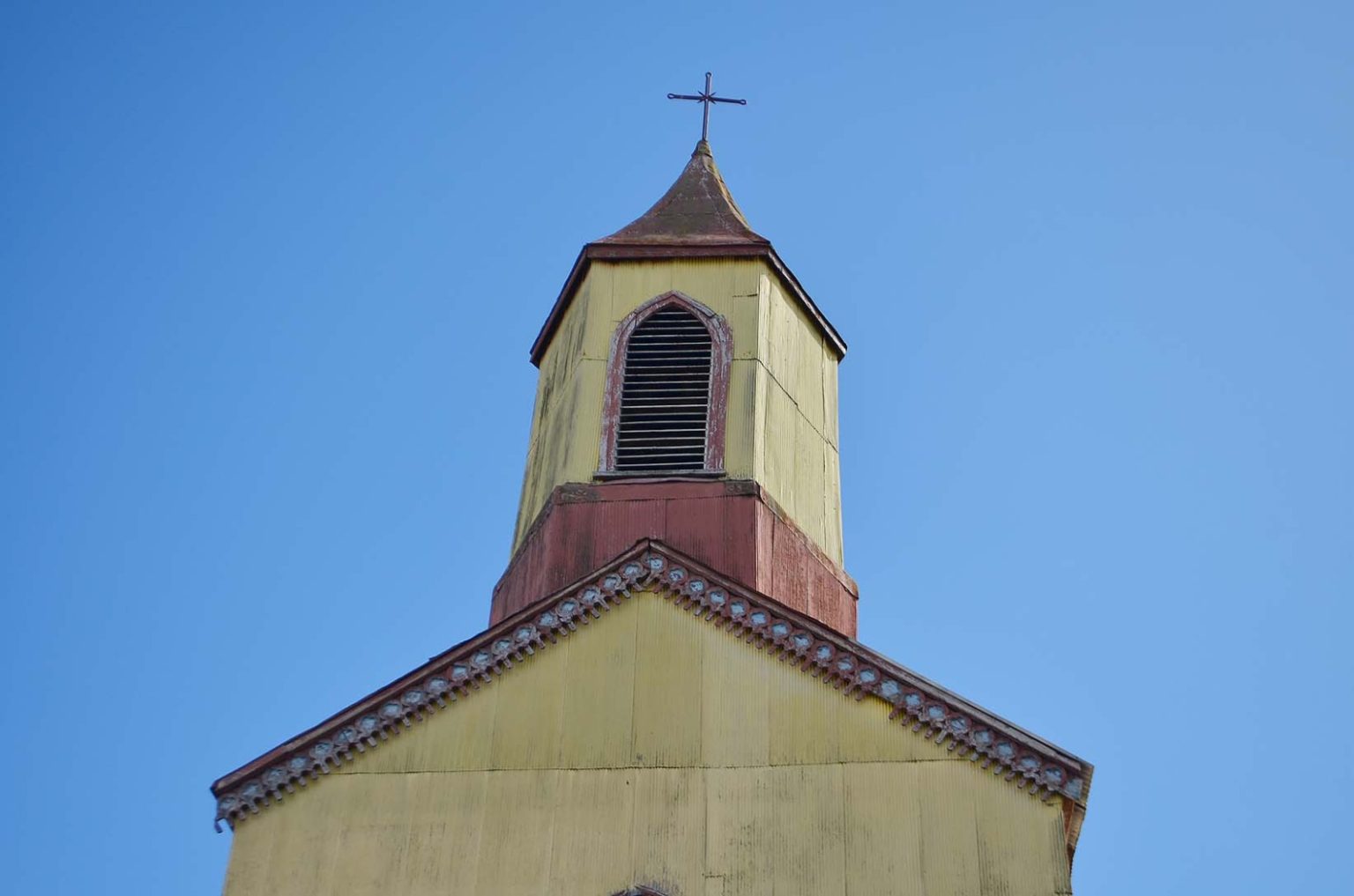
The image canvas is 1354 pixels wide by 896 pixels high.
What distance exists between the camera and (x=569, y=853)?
60.5 feet

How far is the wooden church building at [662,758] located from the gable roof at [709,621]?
0.02 m

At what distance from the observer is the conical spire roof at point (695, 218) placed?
25.8 metres

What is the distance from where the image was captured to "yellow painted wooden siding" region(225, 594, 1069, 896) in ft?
59.1

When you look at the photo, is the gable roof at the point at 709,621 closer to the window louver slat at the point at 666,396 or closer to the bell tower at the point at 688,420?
the bell tower at the point at 688,420

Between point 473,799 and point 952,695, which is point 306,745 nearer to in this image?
point 473,799

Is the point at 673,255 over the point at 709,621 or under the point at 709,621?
over

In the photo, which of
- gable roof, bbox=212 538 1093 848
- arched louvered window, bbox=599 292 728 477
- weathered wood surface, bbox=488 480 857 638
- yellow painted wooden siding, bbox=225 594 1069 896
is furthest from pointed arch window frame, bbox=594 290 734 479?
yellow painted wooden siding, bbox=225 594 1069 896

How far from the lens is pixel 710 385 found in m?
24.0

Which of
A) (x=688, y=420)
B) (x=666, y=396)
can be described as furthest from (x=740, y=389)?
(x=666, y=396)

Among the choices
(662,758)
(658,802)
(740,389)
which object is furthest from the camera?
(740,389)

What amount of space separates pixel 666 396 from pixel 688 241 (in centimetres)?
280

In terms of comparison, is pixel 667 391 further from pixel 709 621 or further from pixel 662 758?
pixel 662 758

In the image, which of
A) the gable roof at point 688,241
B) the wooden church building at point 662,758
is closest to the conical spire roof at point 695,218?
the gable roof at point 688,241

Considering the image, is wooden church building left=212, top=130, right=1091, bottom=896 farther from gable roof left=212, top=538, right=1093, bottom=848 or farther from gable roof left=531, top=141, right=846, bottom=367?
gable roof left=531, top=141, right=846, bottom=367
